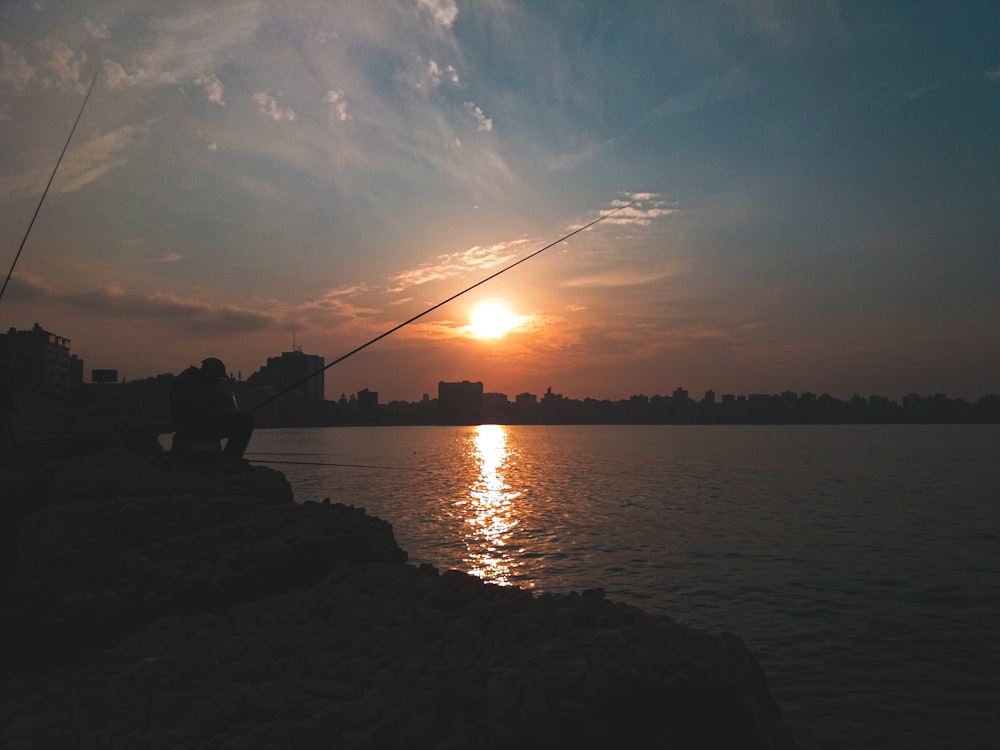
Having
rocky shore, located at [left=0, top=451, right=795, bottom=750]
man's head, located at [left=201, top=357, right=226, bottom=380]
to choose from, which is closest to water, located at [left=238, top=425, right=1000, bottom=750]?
rocky shore, located at [left=0, top=451, right=795, bottom=750]

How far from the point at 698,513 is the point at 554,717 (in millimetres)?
23458

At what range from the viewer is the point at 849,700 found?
7.59 metres

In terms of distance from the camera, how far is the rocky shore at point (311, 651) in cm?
346

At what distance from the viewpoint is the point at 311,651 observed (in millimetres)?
4496

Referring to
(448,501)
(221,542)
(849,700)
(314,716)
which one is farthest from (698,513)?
(314,716)

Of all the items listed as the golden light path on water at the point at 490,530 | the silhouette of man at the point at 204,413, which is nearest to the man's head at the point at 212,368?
the silhouette of man at the point at 204,413

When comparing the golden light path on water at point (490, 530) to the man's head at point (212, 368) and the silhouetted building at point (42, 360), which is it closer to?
the man's head at point (212, 368)

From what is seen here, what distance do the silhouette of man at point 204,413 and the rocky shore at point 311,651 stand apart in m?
2.11

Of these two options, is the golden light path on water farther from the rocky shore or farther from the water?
the rocky shore

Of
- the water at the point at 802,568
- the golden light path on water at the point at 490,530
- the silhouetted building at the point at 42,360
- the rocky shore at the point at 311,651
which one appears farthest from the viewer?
the silhouetted building at the point at 42,360

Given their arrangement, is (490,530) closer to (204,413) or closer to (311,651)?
(204,413)

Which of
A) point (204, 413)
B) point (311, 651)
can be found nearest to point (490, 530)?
point (204, 413)

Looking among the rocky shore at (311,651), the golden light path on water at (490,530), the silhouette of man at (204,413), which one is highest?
the silhouette of man at (204,413)

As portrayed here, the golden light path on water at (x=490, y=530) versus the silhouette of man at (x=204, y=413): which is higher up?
the silhouette of man at (x=204, y=413)
